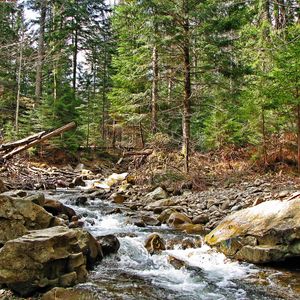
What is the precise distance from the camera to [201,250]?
26.7ft

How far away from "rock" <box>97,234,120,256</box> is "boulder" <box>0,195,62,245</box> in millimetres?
1145

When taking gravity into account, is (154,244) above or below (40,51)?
below

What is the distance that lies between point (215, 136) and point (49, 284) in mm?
14179

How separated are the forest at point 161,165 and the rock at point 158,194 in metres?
0.07

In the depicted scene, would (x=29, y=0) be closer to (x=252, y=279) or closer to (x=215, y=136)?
(x=215, y=136)

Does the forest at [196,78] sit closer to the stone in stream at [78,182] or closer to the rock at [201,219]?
the stone in stream at [78,182]

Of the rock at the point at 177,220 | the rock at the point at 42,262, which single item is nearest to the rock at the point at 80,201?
the rock at the point at 177,220

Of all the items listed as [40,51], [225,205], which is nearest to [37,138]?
[225,205]

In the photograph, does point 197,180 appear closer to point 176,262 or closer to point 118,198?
point 118,198

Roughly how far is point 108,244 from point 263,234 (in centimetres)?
331

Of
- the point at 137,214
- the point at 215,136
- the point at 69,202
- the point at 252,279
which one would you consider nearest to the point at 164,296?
the point at 252,279

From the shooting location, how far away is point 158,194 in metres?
13.9

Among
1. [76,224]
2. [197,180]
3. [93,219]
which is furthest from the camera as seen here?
[197,180]

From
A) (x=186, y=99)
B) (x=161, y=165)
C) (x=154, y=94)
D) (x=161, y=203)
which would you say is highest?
Result: (x=154, y=94)
